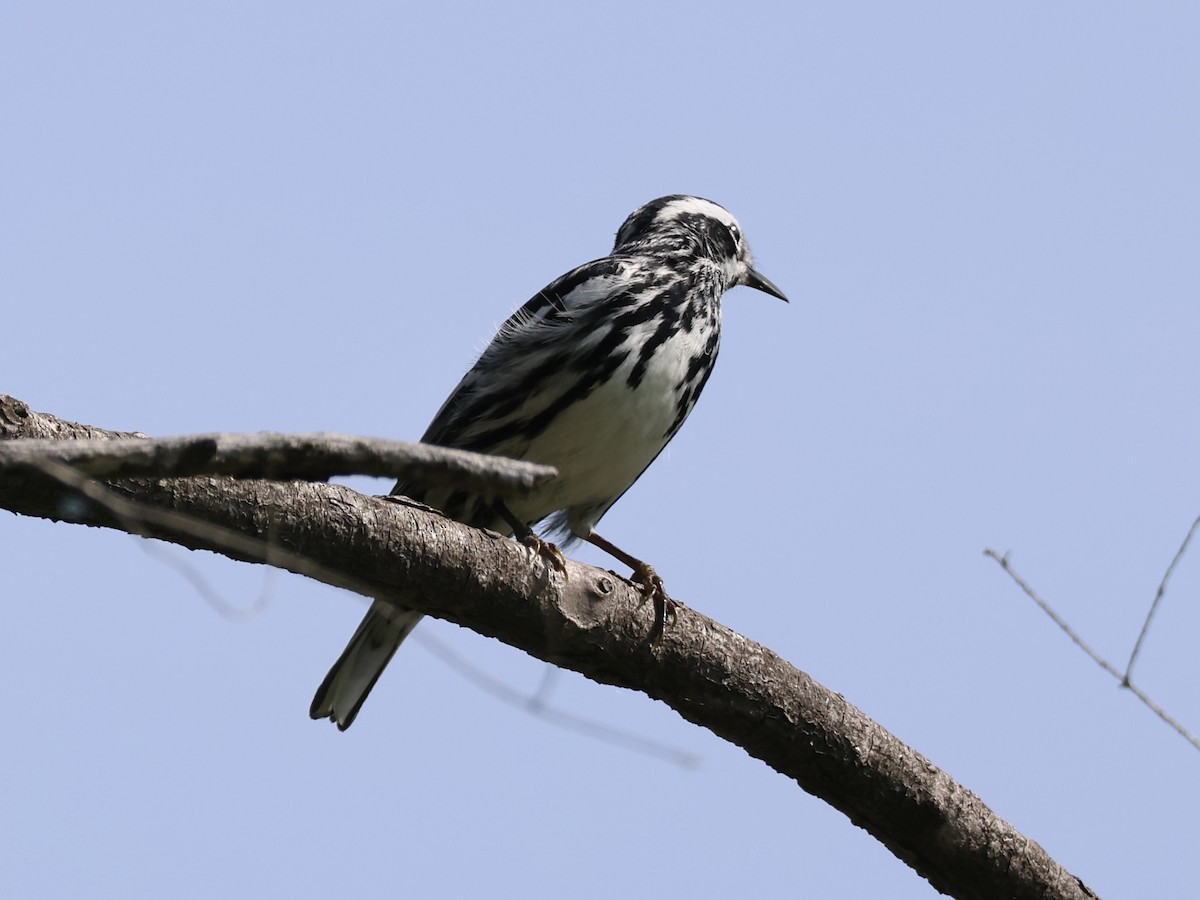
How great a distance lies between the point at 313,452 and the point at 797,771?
3085 mm

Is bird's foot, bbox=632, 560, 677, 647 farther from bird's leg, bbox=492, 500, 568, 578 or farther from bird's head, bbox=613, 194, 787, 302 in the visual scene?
bird's head, bbox=613, 194, 787, 302

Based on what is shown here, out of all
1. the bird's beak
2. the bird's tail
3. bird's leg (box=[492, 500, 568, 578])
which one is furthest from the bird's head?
the bird's tail

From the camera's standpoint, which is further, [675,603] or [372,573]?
[675,603]

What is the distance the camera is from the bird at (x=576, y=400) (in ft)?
22.3

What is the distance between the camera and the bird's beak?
8828mm

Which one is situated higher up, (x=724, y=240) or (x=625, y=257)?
(x=724, y=240)

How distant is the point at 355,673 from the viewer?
22.9ft

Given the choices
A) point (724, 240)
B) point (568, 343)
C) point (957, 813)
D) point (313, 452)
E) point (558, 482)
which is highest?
point (724, 240)

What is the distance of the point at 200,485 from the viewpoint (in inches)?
164

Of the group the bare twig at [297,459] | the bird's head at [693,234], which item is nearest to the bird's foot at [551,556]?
the bare twig at [297,459]

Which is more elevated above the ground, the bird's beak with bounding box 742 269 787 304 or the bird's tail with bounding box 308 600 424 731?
the bird's beak with bounding box 742 269 787 304

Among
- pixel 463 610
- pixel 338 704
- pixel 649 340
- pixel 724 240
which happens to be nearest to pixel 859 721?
pixel 463 610

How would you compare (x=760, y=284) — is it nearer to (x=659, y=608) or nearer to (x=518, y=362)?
(x=518, y=362)

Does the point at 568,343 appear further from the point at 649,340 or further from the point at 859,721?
the point at 859,721
